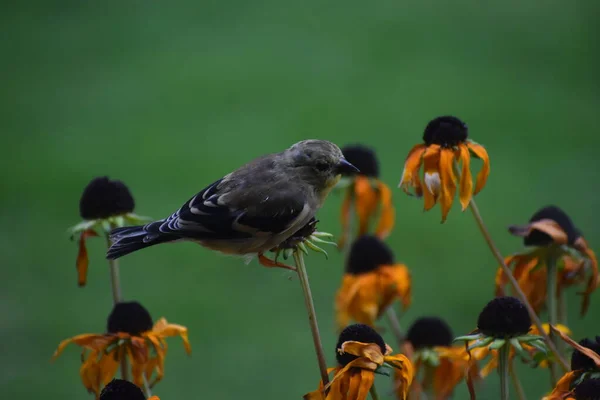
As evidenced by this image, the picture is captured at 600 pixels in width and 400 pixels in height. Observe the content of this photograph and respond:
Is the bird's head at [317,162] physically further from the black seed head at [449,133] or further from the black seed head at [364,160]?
the black seed head at [364,160]

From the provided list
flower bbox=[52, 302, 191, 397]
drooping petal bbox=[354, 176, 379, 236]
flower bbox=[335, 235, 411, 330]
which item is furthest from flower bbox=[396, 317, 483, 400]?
flower bbox=[52, 302, 191, 397]

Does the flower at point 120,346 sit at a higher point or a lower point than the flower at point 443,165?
lower

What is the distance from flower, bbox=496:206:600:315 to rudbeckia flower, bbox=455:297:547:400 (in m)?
0.22

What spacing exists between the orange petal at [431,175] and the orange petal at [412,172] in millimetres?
17

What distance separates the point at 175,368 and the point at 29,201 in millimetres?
2025

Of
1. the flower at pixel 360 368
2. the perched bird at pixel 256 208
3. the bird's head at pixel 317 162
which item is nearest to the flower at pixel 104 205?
the perched bird at pixel 256 208

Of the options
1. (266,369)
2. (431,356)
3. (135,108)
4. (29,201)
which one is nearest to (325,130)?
(135,108)

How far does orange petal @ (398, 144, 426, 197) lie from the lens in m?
1.70

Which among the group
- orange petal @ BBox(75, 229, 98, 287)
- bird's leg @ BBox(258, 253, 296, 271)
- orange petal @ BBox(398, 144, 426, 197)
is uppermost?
orange petal @ BBox(398, 144, 426, 197)

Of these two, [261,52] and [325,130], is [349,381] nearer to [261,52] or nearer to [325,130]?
[325,130]

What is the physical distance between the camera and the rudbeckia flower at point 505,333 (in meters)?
1.48

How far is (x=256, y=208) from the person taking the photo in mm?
1814

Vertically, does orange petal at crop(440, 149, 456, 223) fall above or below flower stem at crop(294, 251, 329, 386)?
above

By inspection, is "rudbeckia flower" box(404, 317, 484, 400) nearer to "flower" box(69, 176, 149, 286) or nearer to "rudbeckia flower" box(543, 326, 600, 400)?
"rudbeckia flower" box(543, 326, 600, 400)
